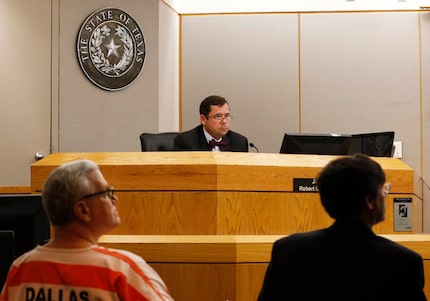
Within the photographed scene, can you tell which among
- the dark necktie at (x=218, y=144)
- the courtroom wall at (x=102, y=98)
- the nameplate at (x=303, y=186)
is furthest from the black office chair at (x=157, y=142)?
the nameplate at (x=303, y=186)

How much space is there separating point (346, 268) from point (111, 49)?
16.1 feet

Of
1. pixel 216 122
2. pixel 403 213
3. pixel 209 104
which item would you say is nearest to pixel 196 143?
pixel 216 122

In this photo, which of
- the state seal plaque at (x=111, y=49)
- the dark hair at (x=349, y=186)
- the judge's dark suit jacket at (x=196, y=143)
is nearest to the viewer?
the dark hair at (x=349, y=186)

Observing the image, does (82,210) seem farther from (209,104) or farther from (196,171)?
(209,104)

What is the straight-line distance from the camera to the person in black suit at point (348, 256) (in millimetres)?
2244

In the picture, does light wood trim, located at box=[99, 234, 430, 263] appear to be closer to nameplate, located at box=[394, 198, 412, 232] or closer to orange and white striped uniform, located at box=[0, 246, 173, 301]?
nameplate, located at box=[394, 198, 412, 232]

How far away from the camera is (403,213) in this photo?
14.1 ft

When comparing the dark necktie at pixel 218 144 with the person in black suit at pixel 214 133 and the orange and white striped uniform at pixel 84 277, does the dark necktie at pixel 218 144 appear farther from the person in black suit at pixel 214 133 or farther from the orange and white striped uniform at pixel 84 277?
the orange and white striped uniform at pixel 84 277

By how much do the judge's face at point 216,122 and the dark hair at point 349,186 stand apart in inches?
133

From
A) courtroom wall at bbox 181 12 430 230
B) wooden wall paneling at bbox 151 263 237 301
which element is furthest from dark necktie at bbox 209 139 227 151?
wooden wall paneling at bbox 151 263 237 301

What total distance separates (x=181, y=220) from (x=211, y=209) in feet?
0.53

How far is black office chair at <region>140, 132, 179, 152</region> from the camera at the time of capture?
5.77m

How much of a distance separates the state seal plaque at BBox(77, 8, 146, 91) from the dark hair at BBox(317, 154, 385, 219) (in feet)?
15.1

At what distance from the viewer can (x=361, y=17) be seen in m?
7.48
